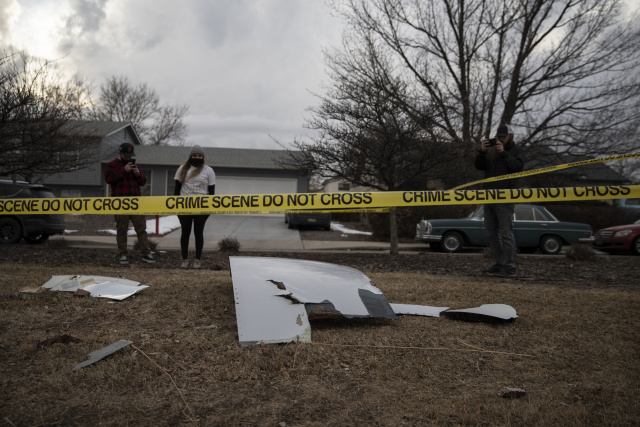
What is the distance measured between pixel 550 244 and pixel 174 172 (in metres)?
19.8

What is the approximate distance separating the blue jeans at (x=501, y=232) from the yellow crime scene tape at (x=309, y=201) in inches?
40.6

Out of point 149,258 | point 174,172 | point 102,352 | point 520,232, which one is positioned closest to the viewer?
point 102,352

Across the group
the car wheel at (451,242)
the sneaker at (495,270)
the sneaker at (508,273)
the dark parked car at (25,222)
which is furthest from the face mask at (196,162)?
the car wheel at (451,242)

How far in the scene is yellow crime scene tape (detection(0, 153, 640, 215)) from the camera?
4426 mm

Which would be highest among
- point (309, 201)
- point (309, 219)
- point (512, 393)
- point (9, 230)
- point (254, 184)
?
point (254, 184)

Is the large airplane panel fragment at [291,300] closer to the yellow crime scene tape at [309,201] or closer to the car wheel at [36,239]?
the yellow crime scene tape at [309,201]

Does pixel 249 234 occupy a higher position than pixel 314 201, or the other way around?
pixel 314 201

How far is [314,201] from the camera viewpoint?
443cm

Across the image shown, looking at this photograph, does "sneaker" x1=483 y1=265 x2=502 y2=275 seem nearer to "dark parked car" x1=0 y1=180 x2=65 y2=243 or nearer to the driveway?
the driveway

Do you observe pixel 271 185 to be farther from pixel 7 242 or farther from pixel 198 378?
pixel 198 378

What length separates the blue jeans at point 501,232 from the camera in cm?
569

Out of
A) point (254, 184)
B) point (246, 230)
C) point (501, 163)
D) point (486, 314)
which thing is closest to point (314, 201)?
point (486, 314)

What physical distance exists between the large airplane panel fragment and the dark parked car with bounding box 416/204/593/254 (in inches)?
347

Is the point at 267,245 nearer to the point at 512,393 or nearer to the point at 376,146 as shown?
the point at 376,146
